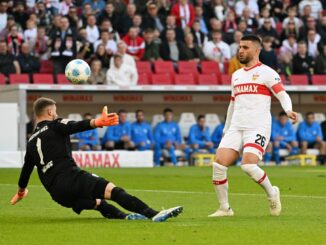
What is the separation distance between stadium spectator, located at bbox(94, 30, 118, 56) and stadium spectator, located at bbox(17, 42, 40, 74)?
1.77 metres

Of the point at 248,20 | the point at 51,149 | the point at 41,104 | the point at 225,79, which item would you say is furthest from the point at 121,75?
the point at 51,149

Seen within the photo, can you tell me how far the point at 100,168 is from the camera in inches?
1049

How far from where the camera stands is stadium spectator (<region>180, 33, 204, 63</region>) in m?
30.5

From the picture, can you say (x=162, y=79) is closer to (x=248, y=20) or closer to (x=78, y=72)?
(x=248, y=20)

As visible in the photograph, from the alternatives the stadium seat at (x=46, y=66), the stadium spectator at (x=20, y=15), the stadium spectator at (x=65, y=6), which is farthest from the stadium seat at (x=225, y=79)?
the stadium spectator at (x=20, y=15)

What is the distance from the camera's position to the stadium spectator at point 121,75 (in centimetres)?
2895

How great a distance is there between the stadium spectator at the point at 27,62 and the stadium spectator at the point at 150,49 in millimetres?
3240

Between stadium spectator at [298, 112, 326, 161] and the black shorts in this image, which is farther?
stadium spectator at [298, 112, 326, 161]

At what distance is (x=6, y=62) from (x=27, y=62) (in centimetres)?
59

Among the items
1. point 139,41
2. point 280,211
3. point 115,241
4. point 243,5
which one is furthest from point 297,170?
point 115,241

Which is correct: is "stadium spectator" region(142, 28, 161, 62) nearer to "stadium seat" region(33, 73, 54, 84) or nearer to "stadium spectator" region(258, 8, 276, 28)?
"stadium seat" region(33, 73, 54, 84)

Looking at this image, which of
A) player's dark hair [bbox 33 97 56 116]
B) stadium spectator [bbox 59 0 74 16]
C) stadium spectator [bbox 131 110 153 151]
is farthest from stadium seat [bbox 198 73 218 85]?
player's dark hair [bbox 33 97 56 116]

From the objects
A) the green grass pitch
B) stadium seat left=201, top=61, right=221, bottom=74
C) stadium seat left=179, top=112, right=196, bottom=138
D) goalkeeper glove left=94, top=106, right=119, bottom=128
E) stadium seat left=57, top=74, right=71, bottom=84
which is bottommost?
stadium seat left=179, top=112, right=196, bottom=138

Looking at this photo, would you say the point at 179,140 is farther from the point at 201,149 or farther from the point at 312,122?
the point at 312,122
